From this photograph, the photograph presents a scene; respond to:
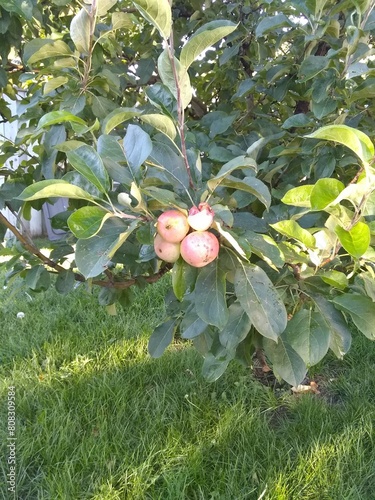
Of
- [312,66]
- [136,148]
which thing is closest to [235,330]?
[136,148]

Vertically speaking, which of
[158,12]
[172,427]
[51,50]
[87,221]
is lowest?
[172,427]

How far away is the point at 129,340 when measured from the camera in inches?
98.7

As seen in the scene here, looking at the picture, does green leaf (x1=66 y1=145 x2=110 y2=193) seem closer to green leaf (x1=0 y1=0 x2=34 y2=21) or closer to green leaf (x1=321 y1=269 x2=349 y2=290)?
green leaf (x1=321 y1=269 x2=349 y2=290)

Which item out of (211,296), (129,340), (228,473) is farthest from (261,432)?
(211,296)

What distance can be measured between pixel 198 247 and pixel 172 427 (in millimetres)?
1354

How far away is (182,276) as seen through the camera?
74cm

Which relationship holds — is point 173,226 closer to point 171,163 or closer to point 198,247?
point 198,247

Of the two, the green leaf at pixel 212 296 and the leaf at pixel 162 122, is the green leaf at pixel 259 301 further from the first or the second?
the leaf at pixel 162 122

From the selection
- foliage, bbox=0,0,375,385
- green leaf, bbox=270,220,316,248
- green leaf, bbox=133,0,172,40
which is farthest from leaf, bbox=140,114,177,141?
green leaf, bbox=270,220,316,248

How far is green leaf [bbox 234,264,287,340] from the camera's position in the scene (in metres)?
0.69

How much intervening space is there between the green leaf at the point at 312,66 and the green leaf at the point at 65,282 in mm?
734

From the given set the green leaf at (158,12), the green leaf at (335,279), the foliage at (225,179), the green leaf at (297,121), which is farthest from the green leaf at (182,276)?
the green leaf at (297,121)

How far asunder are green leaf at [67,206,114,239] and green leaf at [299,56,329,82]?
1.95ft

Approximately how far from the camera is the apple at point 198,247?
1.99 ft
